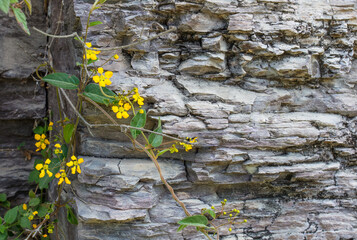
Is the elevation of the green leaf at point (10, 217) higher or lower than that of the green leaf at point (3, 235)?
higher

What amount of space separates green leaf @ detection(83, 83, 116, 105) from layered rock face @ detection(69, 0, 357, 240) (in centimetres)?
17

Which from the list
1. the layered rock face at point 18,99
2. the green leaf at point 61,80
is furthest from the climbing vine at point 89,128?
the layered rock face at point 18,99

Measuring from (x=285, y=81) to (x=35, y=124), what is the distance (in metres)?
1.68

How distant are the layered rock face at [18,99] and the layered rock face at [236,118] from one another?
0.68 m

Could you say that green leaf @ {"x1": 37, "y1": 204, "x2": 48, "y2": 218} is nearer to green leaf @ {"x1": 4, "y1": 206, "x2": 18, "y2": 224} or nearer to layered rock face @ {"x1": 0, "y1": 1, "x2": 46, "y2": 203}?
green leaf @ {"x1": 4, "y1": 206, "x2": 18, "y2": 224}

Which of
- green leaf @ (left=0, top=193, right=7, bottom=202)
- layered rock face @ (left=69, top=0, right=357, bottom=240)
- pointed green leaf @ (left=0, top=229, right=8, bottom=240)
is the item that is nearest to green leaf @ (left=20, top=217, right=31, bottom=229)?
pointed green leaf @ (left=0, top=229, right=8, bottom=240)

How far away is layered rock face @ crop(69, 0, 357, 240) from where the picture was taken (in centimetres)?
179

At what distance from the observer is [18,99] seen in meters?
2.27

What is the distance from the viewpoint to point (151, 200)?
5.92 ft

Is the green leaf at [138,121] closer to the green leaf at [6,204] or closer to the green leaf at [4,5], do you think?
the green leaf at [4,5]

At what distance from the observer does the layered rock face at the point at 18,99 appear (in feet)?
7.18

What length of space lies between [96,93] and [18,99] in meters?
0.98

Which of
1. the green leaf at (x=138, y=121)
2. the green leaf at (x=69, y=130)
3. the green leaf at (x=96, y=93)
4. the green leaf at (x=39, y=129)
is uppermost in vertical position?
the green leaf at (x=96, y=93)

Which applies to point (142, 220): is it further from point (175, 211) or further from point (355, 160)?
point (355, 160)
